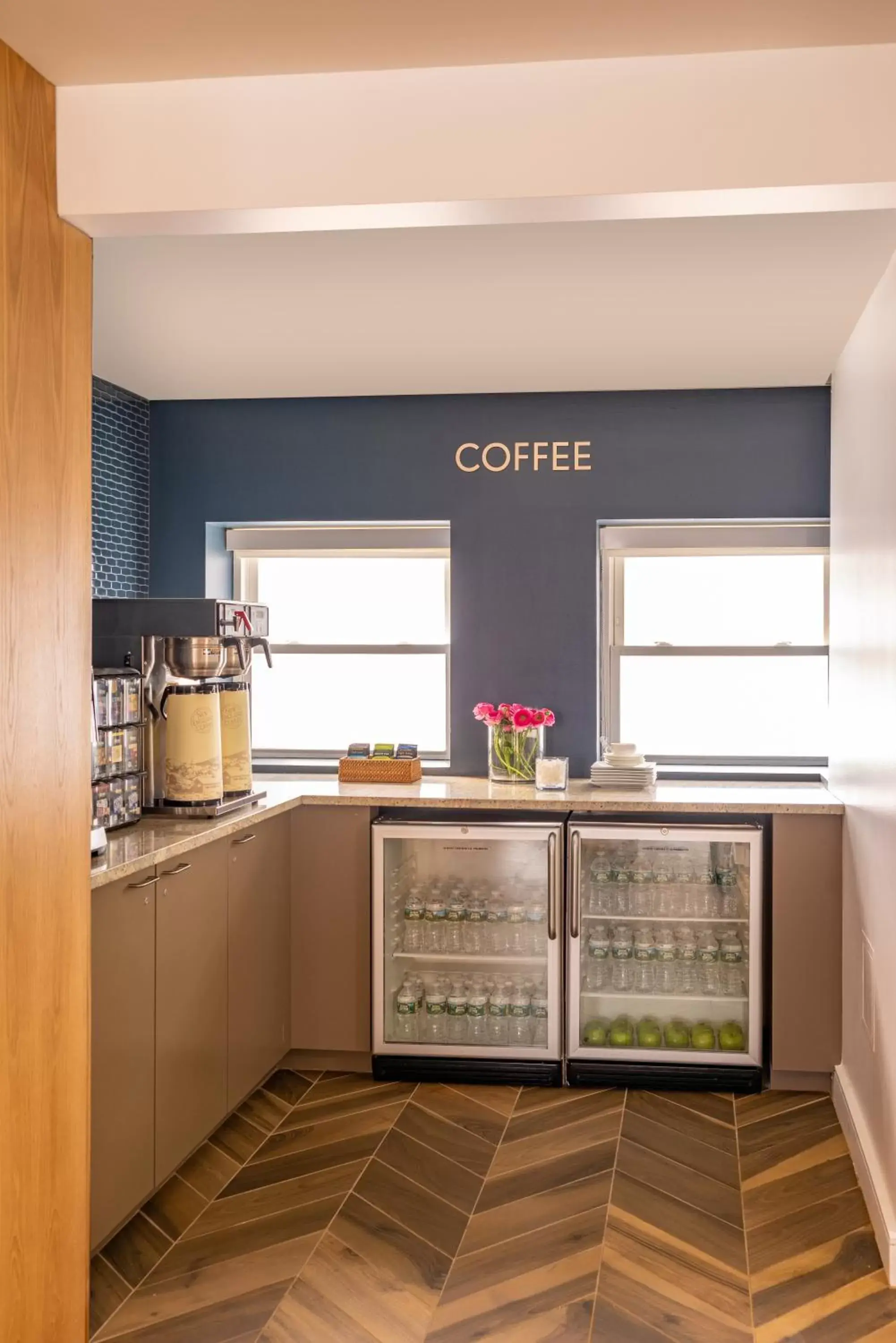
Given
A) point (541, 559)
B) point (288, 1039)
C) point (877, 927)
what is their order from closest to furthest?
point (877, 927) < point (288, 1039) < point (541, 559)

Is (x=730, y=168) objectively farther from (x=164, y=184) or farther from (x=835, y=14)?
(x=164, y=184)

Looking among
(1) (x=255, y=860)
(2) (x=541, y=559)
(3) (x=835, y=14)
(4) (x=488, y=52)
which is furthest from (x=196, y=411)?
(3) (x=835, y=14)

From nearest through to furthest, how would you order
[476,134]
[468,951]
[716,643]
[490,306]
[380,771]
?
[476,134] → [490,306] → [468,951] → [380,771] → [716,643]

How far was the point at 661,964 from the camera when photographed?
419 centimetres

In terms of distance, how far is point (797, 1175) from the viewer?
331 centimetres

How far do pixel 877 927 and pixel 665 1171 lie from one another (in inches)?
36.9

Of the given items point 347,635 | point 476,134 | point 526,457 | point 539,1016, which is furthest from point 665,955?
point 476,134

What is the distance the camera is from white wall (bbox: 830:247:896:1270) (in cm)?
299

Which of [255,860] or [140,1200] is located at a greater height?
[255,860]

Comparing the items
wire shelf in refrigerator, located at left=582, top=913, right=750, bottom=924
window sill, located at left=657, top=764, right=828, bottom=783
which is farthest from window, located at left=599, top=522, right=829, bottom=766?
wire shelf in refrigerator, located at left=582, top=913, right=750, bottom=924

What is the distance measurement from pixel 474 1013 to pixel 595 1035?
44cm

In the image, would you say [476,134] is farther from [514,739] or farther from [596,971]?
[596,971]

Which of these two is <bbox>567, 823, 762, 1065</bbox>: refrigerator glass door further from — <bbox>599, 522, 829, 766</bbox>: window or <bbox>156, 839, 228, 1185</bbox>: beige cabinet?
<bbox>156, 839, 228, 1185</bbox>: beige cabinet

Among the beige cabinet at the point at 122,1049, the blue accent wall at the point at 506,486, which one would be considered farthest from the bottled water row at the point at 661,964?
the beige cabinet at the point at 122,1049
